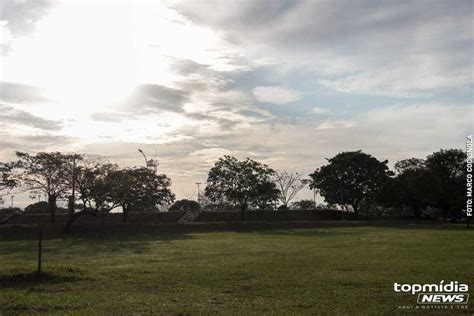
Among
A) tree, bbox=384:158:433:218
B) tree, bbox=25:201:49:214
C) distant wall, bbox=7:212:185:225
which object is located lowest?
distant wall, bbox=7:212:185:225

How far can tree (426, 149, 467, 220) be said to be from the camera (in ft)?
233

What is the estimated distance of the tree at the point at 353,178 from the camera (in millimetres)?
77625

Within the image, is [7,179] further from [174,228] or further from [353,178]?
[353,178]

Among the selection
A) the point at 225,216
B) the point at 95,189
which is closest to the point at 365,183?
the point at 225,216

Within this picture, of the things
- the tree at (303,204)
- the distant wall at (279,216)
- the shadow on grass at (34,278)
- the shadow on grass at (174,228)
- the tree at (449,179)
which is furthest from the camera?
the tree at (303,204)

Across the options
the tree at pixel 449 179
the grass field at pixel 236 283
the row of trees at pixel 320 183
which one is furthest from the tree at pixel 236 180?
the grass field at pixel 236 283

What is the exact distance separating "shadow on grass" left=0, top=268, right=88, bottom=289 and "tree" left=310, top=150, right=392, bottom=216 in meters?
64.9

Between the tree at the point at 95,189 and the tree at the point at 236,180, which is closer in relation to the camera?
the tree at the point at 95,189

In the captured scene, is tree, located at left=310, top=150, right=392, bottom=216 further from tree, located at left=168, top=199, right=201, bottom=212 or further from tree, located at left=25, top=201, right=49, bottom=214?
tree, located at left=25, top=201, right=49, bottom=214

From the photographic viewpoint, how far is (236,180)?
249 feet

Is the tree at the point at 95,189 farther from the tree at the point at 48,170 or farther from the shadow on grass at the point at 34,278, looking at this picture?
the shadow on grass at the point at 34,278

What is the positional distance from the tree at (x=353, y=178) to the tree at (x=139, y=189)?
87.2 ft

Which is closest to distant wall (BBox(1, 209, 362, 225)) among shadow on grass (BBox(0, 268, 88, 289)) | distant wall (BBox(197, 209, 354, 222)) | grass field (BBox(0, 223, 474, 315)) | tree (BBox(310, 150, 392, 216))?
distant wall (BBox(197, 209, 354, 222))

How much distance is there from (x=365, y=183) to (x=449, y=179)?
1226 cm
